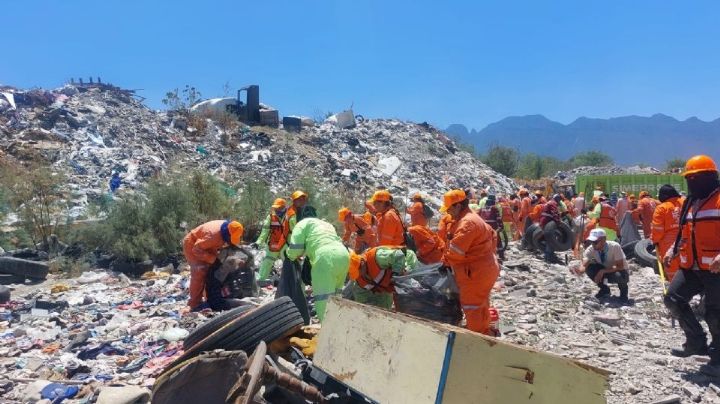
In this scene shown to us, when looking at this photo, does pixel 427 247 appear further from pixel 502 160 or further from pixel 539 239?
pixel 502 160

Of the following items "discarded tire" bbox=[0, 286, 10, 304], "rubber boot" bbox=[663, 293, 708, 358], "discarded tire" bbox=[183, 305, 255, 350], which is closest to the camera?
"discarded tire" bbox=[183, 305, 255, 350]

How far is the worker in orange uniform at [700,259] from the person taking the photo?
4328mm

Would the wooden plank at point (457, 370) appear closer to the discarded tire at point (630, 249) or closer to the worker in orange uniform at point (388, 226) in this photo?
the worker in orange uniform at point (388, 226)

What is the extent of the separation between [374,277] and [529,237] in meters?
7.64

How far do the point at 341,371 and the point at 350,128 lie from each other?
25.2 meters

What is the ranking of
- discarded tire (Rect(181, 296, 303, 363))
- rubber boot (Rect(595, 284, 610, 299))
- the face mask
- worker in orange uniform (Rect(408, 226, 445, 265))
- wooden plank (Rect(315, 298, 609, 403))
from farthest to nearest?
rubber boot (Rect(595, 284, 610, 299)), worker in orange uniform (Rect(408, 226, 445, 265)), the face mask, discarded tire (Rect(181, 296, 303, 363)), wooden plank (Rect(315, 298, 609, 403))

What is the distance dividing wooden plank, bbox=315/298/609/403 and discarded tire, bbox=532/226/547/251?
343 inches

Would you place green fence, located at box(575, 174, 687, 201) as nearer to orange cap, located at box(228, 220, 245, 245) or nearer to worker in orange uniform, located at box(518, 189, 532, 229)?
worker in orange uniform, located at box(518, 189, 532, 229)

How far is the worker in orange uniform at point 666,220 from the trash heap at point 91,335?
4.57 metres

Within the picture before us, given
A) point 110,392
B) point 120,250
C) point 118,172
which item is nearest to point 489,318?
point 110,392

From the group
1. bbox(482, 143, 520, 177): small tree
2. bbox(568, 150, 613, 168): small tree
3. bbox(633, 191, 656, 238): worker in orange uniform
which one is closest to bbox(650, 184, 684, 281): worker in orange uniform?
bbox(633, 191, 656, 238): worker in orange uniform

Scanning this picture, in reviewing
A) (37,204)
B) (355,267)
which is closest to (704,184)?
(355,267)

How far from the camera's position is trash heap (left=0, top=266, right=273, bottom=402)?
4.41 metres

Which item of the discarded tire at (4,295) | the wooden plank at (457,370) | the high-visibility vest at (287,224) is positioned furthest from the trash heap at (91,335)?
the wooden plank at (457,370)
